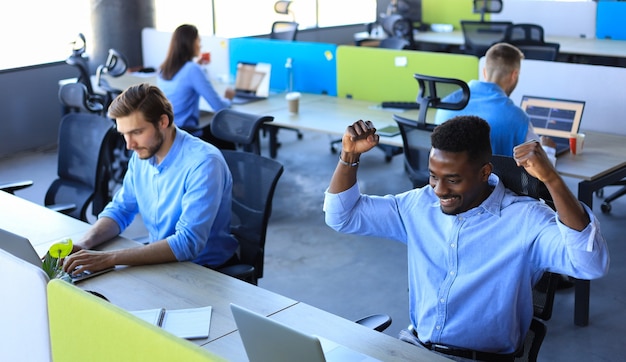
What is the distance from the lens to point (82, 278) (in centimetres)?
264

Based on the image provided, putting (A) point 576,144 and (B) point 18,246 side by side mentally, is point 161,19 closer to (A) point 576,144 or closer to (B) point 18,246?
(A) point 576,144

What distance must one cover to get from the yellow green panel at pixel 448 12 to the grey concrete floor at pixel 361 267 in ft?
11.9

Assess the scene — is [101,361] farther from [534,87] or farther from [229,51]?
[229,51]

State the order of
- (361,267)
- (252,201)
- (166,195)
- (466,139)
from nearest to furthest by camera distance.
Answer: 1. (466,139)
2. (166,195)
3. (252,201)
4. (361,267)

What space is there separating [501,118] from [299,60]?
2395mm

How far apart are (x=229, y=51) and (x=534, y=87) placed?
2463mm

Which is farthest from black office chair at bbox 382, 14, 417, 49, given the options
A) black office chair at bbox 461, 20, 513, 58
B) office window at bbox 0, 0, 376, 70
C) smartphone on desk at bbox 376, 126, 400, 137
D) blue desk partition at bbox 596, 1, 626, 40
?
smartphone on desk at bbox 376, 126, 400, 137

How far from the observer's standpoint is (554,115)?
420cm

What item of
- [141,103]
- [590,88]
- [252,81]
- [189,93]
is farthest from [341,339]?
[252,81]

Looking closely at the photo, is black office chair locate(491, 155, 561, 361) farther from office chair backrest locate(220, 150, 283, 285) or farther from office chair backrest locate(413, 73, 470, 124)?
office chair backrest locate(413, 73, 470, 124)

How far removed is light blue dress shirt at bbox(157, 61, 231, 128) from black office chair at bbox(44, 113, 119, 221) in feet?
4.05

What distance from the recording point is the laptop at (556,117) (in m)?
4.11

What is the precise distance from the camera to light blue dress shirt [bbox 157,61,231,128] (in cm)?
504

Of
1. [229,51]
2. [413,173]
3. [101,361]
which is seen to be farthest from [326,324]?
[229,51]
